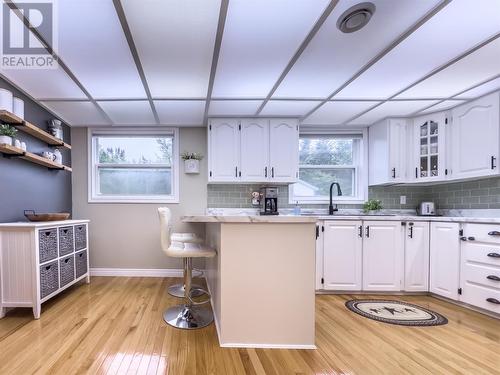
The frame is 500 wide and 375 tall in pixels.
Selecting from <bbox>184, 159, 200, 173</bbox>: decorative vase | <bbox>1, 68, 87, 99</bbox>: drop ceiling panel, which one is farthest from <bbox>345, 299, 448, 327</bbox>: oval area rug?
<bbox>1, 68, 87, 99</bbox>: drop ceiling panel

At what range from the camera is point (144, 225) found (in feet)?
12.3

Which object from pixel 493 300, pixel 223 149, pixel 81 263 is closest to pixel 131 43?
pixel 223 149

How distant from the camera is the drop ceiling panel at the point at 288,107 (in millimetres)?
2906

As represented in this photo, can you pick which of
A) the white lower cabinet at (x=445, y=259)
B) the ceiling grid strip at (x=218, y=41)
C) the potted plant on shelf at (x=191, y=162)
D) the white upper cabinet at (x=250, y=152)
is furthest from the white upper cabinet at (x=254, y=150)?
the white lower cabinet at (x=445, y=259)

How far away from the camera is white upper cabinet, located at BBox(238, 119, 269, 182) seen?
11.3 ft

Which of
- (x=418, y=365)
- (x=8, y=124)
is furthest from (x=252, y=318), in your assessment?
(x=8, y=124)

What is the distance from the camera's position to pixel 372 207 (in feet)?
11.7

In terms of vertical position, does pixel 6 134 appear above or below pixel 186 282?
above

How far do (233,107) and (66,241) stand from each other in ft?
7.77

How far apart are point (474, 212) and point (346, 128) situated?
1.84 metres

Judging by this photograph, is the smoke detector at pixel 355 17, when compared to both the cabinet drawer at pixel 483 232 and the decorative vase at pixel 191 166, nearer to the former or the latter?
the cabinet drawer at pixel 483 232

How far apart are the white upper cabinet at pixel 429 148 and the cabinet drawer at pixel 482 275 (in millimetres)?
1042

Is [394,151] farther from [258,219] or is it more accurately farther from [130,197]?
[130,197]

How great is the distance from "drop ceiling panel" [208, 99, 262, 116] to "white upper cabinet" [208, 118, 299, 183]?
0.18 meters
